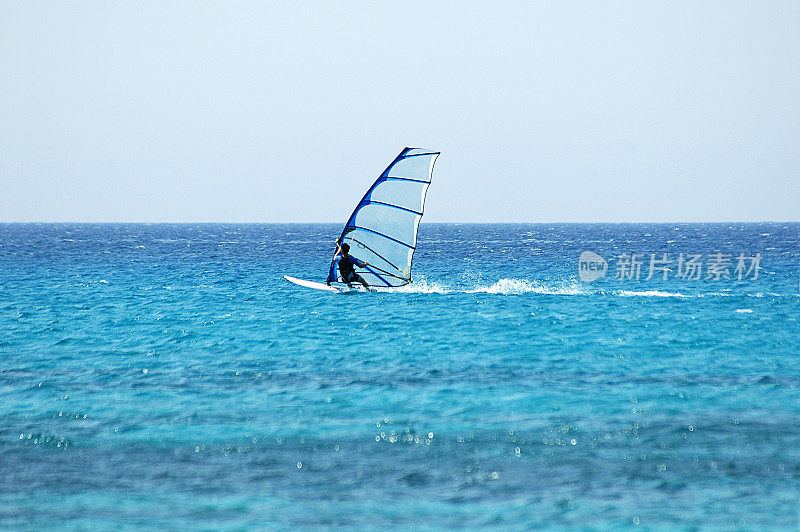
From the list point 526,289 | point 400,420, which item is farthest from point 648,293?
point 400,420

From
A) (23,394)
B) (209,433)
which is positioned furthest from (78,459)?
(23,394)

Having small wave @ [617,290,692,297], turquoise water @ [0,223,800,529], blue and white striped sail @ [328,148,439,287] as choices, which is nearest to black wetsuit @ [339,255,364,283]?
blue and white striped sail @ [328,148,439,287]

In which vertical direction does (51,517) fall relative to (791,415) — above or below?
below

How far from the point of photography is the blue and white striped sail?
68.4ft

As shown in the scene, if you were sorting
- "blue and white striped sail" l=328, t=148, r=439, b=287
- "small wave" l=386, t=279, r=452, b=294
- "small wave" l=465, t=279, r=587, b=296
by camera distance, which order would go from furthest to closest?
"small wave" l=465, t=279, r=587, b=296
"small wave" l=386, t=279, r=452, b=294
"blue and white striped sail" l=328, t=148, r=439, b=287

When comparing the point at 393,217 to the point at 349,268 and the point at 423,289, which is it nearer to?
the point at 349,268

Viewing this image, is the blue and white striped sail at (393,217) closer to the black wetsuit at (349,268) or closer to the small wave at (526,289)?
the black wetsuit at (349,268)

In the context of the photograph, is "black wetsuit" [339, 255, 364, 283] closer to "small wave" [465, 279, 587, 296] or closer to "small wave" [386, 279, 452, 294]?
"small wave" [386, 279, 452, 294]

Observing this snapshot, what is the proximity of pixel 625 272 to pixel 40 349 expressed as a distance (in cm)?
3447

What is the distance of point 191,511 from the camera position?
698cm

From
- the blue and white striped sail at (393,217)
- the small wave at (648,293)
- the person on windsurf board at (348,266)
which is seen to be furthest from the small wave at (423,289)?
the small wave at (648,293)

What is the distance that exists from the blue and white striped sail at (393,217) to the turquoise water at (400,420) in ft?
6.85

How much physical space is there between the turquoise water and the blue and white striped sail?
2089 millimetres

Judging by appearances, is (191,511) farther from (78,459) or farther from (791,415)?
(791,415)
